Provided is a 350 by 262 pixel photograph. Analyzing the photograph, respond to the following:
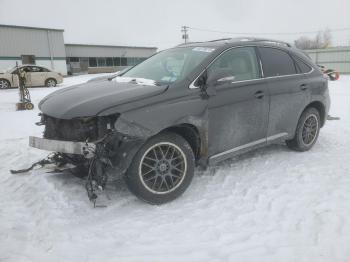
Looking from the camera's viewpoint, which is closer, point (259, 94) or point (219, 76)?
point (219, 76)

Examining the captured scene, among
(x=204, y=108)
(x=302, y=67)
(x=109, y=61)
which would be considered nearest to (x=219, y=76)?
(x=204, y=108)

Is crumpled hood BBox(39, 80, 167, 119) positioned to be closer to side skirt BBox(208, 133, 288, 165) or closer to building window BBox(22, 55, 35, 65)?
side skirt BBox(208, 133, 288, 165)

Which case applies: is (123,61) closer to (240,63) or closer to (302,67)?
(302,67)

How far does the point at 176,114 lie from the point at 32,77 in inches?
721

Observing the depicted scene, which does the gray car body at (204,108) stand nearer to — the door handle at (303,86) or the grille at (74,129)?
the door handle at (303,86)

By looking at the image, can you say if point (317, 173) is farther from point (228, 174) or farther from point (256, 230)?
point (256, 230)

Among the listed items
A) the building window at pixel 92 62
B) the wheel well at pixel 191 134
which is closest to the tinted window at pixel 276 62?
the wheel well at pixel 191 134

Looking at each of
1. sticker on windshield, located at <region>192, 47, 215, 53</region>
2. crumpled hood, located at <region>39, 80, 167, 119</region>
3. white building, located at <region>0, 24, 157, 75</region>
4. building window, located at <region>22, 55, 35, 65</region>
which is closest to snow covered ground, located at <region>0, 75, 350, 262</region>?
crumpled hood, located at <region>39, 80, 167, 119</region>

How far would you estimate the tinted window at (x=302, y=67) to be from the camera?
212 inches

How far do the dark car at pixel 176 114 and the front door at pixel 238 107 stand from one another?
0.04 ft

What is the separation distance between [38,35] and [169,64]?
33366 millimetres

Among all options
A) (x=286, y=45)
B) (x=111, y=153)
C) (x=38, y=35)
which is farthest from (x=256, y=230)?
(x=38, y=35)

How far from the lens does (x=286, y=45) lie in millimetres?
5512

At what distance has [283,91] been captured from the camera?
4.92 meters
